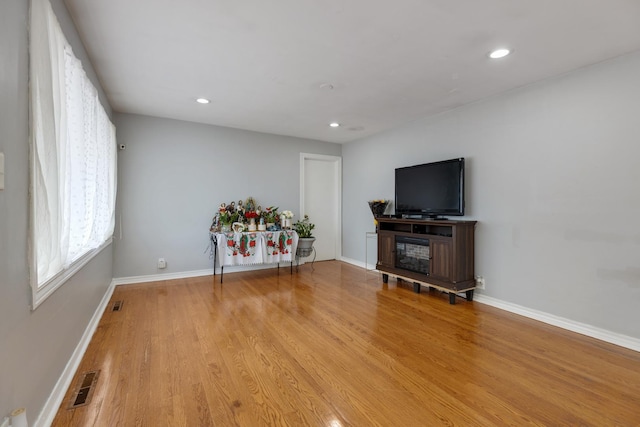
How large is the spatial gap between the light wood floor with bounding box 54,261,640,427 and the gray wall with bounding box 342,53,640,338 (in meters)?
0.41

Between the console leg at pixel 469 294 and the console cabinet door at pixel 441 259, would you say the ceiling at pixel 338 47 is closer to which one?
the console cabinet door at pixel 441 259

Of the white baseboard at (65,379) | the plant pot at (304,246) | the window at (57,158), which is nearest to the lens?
the window at (57,158)

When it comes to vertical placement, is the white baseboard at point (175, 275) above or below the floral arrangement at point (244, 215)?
below

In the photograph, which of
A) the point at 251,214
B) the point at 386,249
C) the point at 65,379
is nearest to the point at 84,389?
the point at 65,379

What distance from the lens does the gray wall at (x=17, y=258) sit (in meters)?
1.17

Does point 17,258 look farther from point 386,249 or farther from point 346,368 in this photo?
point 386,249

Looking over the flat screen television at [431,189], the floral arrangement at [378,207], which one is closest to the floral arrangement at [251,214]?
the floral arrangement at [378,207]

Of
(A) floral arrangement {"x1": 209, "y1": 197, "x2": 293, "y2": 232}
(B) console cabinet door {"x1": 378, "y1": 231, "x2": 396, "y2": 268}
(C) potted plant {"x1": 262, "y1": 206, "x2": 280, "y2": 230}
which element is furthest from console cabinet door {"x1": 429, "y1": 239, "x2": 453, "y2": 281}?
(C) potted plant {"x1": 262, "y1": 206, "x2": 280, "y2": 230}

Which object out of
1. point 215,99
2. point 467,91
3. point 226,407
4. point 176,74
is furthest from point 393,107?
point 226,407

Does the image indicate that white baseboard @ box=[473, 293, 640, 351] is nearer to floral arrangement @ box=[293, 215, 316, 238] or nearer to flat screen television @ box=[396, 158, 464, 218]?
flat screen television @ box=[396, 158, 464, 218]

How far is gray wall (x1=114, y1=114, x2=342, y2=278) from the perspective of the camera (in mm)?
4297

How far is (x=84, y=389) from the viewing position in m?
1.87

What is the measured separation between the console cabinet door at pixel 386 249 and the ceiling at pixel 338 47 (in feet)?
6.05

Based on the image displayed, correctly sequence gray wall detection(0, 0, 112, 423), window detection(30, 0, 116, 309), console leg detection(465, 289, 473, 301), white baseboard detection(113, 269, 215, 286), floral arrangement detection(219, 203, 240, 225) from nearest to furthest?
gray wall detection(0, 0, 112, 423) → window detection(30, 0, 116, 309) → console leg detection(465, 289, 473, 301) → white baseboard detection(113, 269, 215, 286) → floral arrangement detection(219, 203, 240, 225)
